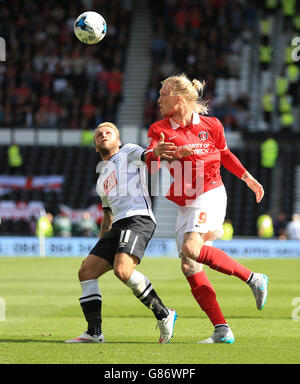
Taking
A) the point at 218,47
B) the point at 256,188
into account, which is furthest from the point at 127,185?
the point at 218,47

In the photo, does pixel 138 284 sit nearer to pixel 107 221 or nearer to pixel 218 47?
pixel 107 221

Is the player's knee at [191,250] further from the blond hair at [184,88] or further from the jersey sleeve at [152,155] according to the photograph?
the blond hair at [184,88]

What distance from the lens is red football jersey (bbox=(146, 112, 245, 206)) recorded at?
7379mm

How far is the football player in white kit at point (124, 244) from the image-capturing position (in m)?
7.21

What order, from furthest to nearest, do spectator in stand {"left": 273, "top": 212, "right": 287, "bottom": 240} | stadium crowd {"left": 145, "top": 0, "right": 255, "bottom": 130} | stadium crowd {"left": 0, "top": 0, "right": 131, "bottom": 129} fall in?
stadium crowd {"left": 0, "top": 0, "right": 131, "bottom": 129} → stadium crowd {"left": 145, "top": 0, "right": 255, "bottom": 130} → spectator in stand {"left": 273, "top": 212, "right": 287, "bottom": 240}

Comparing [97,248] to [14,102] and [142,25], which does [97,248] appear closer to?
[14,102]

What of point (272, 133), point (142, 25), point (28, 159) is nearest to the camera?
point (272, 133)

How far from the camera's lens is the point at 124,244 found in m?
7.20

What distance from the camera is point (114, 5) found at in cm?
3516

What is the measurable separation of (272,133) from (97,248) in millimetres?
21618

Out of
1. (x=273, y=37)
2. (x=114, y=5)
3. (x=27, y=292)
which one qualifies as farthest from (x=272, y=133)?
(x=27, y=292)

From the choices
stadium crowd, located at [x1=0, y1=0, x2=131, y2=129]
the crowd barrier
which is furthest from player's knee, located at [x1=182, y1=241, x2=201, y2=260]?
stadium crowd, located at [x1=0, y1=0, x2=131, y2=129]

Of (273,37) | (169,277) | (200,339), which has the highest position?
(273,37)

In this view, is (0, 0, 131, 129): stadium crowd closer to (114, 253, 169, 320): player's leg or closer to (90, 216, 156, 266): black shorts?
(90, 216, 156, 266): black shorts
